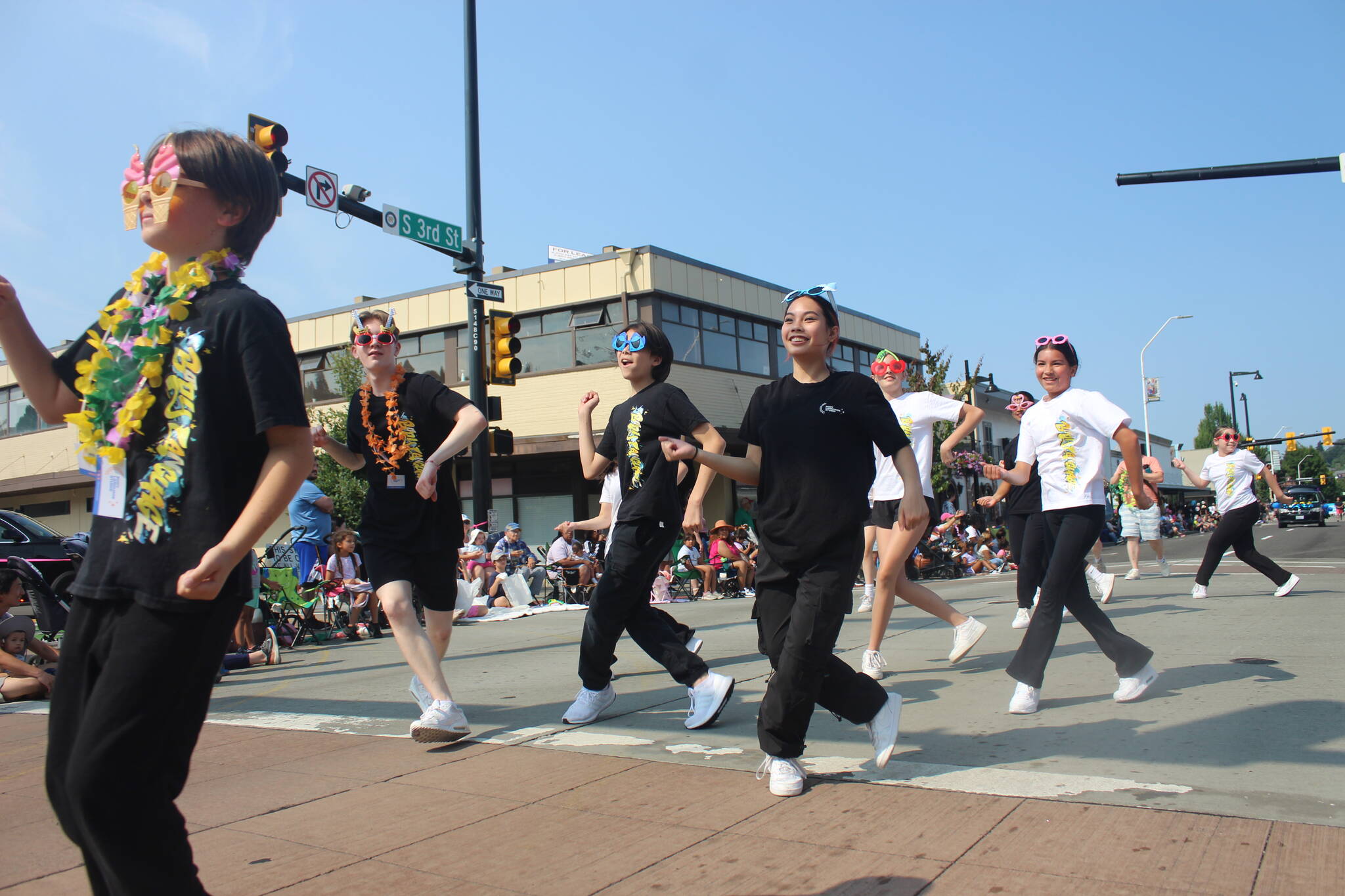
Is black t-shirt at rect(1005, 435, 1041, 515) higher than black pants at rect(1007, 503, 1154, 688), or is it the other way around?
black t-shirt at rect(1005, 435, 1041, 515)

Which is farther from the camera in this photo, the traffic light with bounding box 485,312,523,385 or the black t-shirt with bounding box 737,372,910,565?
the traffic light with bounding box 485,312,523,385

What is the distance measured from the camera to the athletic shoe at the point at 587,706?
4.66 metres

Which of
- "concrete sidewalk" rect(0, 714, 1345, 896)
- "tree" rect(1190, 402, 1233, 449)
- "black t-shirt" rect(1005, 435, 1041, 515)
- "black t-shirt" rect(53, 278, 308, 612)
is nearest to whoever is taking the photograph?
"black t-shirt" rect(53, 278, 308, 612)

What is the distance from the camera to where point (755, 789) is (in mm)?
3490

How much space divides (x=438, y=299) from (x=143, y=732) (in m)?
27.5

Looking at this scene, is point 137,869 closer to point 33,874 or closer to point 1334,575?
point 33,874

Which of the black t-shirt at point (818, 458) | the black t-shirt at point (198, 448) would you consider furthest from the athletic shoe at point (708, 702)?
the black t-shirt at point (198, 448)

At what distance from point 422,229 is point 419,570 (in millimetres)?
8722

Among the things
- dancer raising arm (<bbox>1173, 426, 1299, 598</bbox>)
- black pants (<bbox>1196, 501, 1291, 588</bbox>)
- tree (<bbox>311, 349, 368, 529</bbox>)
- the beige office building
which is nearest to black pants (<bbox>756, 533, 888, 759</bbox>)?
dancer raising arm (<bbox>1173, 426, 1299, 598</bbox>)

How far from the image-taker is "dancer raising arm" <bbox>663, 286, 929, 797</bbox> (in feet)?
11.1

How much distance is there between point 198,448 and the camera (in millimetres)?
1923

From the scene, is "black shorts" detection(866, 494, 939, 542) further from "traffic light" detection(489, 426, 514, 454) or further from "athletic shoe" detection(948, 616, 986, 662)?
"traffic light" detection(489, 426, 514, 454)

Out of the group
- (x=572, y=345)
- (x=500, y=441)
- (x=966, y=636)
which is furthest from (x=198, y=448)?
(x=572, y=345)

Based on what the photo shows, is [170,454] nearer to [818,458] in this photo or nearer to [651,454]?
[818,458]
